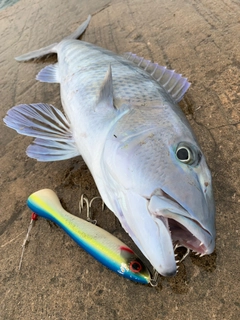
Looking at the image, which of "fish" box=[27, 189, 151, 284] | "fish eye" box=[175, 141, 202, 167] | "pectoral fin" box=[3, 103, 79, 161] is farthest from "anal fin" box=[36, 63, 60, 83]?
"fish eye" box=[175, 141, 202, 167]

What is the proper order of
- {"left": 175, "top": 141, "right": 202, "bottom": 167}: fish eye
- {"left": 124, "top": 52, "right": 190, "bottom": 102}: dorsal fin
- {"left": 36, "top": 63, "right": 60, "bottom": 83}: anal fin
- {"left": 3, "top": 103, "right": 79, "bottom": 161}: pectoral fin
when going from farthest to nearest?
{"left": 36, "top": 63, "right": 60, "bottom": 83}: anal fin < {"left": 124, "top": 52, "right": 190, "bottom": 102}: dorsal fin < {"left": 3, "top": 103, "right": 79, "bottom": 161}: pectoral fin < {"left": 175, "top": 141, "right": 202, "bottom": 167}: fish eye

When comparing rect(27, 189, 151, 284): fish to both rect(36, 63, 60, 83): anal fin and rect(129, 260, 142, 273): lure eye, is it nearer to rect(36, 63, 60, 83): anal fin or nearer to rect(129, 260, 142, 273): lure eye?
rect(129, 260, 142, 273): lure eye

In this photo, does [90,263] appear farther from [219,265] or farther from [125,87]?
[125,87]

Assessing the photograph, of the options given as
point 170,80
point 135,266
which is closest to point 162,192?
point 135,266

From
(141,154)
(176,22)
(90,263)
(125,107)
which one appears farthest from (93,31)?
(90,263)

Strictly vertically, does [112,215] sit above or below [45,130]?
below

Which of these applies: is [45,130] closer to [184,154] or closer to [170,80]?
[170,80]

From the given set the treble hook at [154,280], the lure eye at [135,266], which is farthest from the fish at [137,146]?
the treble hook at [154,280]

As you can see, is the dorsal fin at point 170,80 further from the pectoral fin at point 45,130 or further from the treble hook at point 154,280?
the treble hook at point 154,280
